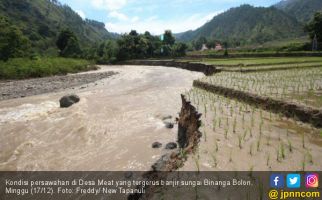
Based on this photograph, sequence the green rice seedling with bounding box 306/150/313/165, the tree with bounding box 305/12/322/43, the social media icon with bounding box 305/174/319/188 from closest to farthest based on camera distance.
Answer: the social media icon with bounding box 305/174/319/188, the green rice seedling with bounding box 306/150/313/165, the tree with bounding box 305/12/322/43

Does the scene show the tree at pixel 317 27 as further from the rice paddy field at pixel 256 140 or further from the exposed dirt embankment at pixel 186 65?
the rice paddy field at pixel 256 140

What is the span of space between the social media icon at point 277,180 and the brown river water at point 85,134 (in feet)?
15.8

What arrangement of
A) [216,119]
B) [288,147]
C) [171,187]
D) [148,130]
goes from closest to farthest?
1. [171,187]
2. [288,147]
3. [216,119]
4. [148,130]

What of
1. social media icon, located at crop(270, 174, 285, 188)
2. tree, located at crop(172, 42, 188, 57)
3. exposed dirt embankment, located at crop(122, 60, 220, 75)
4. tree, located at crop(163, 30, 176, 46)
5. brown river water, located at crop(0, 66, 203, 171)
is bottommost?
brown river water, located at crop(0, 66, 203, 171)

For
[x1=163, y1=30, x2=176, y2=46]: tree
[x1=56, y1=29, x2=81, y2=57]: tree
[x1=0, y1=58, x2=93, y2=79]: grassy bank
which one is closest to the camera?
[x1=0, y1=58, x2=93, y2=79]: grassy bank

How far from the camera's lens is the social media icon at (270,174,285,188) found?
5732 mm

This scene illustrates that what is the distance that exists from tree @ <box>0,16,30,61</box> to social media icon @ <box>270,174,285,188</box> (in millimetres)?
51341

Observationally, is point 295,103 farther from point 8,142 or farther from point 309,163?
point 8,142

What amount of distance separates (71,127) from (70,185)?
687 centimetres

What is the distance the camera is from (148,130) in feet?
45.9

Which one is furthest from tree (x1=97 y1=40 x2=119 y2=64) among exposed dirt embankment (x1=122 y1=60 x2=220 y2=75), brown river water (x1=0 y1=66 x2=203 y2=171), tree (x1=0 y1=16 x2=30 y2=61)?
brown river water (x1=0 y1=66 x2=203 y2=171)

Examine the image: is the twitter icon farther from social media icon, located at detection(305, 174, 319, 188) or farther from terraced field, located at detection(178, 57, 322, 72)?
terraced field, located at detection(178, 57, 322, 72)

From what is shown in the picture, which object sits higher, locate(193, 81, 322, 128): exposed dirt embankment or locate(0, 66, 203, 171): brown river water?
locate(193, 81, 322, 128): exposed dirt embankment

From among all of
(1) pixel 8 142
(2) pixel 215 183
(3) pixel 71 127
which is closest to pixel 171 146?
(2) pixel 215 183
